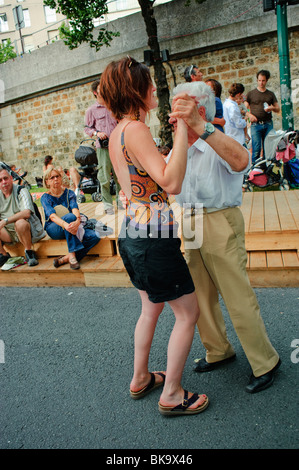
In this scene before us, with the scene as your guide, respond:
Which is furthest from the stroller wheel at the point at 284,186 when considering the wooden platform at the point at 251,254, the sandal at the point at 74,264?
the sandal at the point at 74,264

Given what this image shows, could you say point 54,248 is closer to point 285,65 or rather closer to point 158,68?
point 285,65

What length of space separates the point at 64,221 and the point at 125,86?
2.86m

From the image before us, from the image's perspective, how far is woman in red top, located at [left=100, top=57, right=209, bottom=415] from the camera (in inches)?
72.1

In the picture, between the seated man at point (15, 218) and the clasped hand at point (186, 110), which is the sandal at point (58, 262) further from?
the clasped hand at point (186, 110)

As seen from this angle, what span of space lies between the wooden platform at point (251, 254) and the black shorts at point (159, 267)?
1848 mm

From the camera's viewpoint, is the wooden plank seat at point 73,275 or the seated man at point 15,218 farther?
the seated man at point 15,218

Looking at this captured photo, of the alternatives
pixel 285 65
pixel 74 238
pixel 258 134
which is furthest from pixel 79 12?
pixel 74 238

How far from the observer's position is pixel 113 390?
2525 millimetres

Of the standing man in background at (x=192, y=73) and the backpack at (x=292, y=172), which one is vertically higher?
the standing man in background at (x=192, y=73)

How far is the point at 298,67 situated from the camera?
9570 mm

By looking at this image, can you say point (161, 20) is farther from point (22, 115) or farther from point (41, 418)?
point (41, 418)

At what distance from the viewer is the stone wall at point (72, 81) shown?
32.9ft
